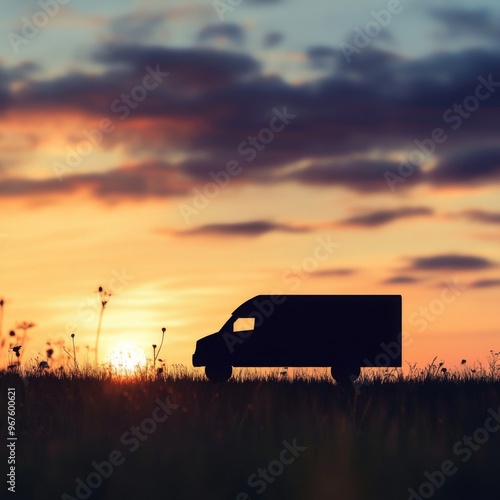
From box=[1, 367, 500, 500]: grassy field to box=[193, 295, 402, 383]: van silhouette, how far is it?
1095cm

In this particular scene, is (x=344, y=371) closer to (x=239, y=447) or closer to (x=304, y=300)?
(x=304, y=300)

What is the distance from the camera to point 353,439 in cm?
983

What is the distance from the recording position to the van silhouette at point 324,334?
25.8 metres

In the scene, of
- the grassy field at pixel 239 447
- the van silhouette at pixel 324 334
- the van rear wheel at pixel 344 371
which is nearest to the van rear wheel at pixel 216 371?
the van silhouette at pixel 324 334

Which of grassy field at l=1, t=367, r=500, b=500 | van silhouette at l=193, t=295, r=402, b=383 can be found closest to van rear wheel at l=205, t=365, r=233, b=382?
van silhouette at l=193, t=295, r=402, b=383

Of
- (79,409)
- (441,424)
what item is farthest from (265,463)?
(79,409)

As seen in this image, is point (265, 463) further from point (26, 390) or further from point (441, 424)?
point (26, 390)

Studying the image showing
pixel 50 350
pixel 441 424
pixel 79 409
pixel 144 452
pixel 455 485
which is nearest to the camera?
pixel 455 485

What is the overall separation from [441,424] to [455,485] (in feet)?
11.0

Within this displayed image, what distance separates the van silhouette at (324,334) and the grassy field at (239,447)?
11.0m

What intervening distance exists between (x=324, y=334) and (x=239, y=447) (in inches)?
651

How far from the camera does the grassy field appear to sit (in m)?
8.35

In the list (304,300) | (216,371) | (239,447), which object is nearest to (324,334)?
(304,300)

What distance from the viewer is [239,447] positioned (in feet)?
31.2
